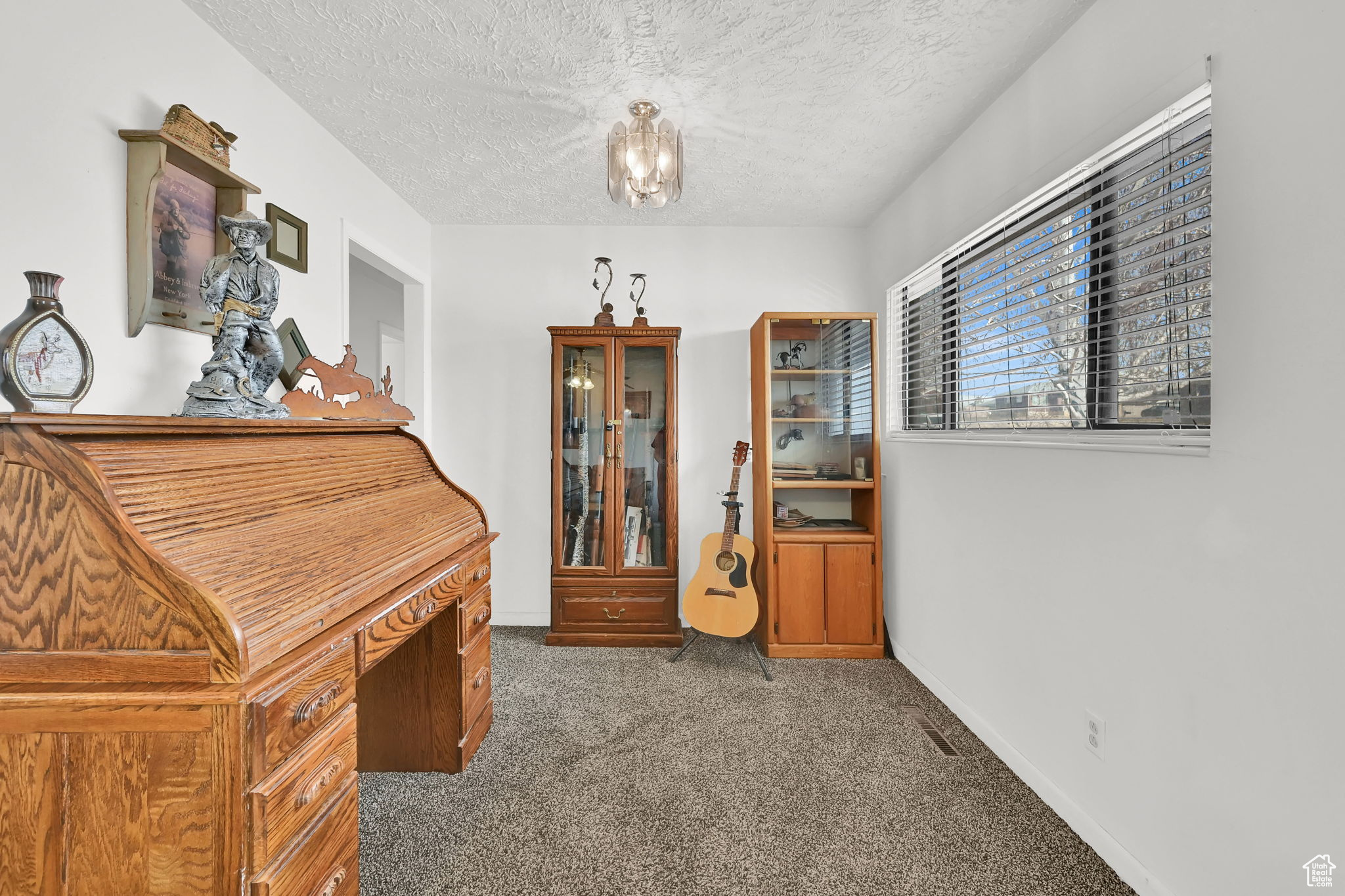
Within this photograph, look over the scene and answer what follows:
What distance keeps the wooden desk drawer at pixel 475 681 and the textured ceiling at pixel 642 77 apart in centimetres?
201

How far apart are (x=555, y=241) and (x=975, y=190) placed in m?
2.35

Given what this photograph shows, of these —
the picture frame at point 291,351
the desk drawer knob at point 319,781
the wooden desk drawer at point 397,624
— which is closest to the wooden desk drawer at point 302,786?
the desk drawer knob at point 319,781

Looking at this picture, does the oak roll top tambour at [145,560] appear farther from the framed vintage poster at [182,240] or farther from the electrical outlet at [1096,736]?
the electrical outlet at [1096,736]

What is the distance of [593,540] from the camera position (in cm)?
320

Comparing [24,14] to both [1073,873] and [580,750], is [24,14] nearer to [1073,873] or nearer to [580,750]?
[580,750]

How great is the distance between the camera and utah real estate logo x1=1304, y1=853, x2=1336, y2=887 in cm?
103

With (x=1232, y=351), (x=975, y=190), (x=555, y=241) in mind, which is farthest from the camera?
(x=555, y=241)

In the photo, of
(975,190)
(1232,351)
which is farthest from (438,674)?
(975,190)

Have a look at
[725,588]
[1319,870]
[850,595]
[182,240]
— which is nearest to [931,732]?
[850,595]

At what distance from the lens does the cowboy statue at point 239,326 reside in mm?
1387

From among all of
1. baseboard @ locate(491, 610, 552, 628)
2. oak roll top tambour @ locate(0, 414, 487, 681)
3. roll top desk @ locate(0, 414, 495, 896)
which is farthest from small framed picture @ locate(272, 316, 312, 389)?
baseboard @ locate(491, 610, 552, 628)

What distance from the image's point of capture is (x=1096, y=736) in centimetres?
161

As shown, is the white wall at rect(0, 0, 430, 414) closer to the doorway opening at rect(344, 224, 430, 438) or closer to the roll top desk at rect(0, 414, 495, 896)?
the roll top desk at rect(0, 414, 495, 896)

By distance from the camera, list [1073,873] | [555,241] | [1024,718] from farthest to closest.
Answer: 1. [555,241]
2. [1024,718]
3. [1073,873]
